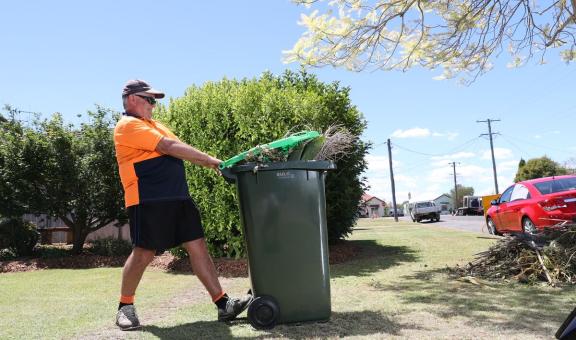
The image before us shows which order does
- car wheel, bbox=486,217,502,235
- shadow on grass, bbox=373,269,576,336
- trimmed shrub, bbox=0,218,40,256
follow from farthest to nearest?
1. car wheel, bbox=486,217,502,235
2. trimmed shrub, bbox=0,218,40,256
3. shadow on grass, bbox=373,269,576,336

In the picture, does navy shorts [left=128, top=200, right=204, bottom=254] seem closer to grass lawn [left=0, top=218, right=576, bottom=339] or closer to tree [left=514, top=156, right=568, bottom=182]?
grass lawn [left=0, top=218, right=576, bottom=339]

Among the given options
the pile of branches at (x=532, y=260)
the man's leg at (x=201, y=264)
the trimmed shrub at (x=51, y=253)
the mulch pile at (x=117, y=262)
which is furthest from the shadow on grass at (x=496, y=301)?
the trimmed shrub at (x=51, y=253)

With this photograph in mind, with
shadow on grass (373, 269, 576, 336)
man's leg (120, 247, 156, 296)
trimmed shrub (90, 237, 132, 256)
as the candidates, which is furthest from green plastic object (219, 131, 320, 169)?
trimmed shrub (90, 237, 132, 256)

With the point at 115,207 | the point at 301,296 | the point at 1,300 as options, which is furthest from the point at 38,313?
the point at 115,207

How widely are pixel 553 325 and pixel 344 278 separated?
3.01m

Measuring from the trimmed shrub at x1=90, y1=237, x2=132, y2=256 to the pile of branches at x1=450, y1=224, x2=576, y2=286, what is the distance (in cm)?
757

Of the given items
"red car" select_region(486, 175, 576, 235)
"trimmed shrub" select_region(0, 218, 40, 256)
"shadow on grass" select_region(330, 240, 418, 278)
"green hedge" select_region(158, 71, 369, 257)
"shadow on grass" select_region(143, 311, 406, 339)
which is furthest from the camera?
"trimmed shrub" select_region(0, 218, 40, 256)

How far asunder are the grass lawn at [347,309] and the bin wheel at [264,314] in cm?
6

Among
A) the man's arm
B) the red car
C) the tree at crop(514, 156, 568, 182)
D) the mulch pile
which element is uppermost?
the tree at crop(514, 156, 568, 182)

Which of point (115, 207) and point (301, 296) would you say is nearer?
point (301, 296)

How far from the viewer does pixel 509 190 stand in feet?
38.4

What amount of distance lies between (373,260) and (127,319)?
5.37 m

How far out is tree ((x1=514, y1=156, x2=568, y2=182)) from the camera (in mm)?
62156

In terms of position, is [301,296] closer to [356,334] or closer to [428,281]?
[356,334]
